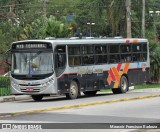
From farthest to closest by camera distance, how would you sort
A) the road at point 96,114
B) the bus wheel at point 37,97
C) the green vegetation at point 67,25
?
1. the green vegetation at point 67,25
2. the bus wheel at point 37,97
3. the road at point 96,114

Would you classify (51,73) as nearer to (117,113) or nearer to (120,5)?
(117,113)

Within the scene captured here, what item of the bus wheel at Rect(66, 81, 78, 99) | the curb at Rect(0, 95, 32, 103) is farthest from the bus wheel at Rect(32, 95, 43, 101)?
the bus wheel at Rect(66, 81, 78, 99)

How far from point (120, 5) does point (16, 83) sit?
780 inches

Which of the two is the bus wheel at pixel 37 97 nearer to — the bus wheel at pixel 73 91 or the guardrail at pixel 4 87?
the bus wheel at pixel 73 91

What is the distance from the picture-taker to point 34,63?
87.6 feet

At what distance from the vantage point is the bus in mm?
26547

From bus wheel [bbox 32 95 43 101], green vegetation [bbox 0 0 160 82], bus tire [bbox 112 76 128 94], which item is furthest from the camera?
green vegetation [bbox 0 0 160 82]

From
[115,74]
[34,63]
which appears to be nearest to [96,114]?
[34,63]

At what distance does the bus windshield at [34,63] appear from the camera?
26.6 metres

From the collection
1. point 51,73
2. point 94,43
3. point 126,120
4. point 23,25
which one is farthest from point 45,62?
point 23,25

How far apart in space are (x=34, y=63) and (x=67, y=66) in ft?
5.35

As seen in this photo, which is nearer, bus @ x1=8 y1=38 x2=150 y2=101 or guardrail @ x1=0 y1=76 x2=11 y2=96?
bus @ x1=8 y1=38 x2=150 y2=101

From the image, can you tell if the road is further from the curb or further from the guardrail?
the guardrail

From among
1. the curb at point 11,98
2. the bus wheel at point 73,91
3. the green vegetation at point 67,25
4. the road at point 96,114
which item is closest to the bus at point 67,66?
the bus wheel at point 73,91
